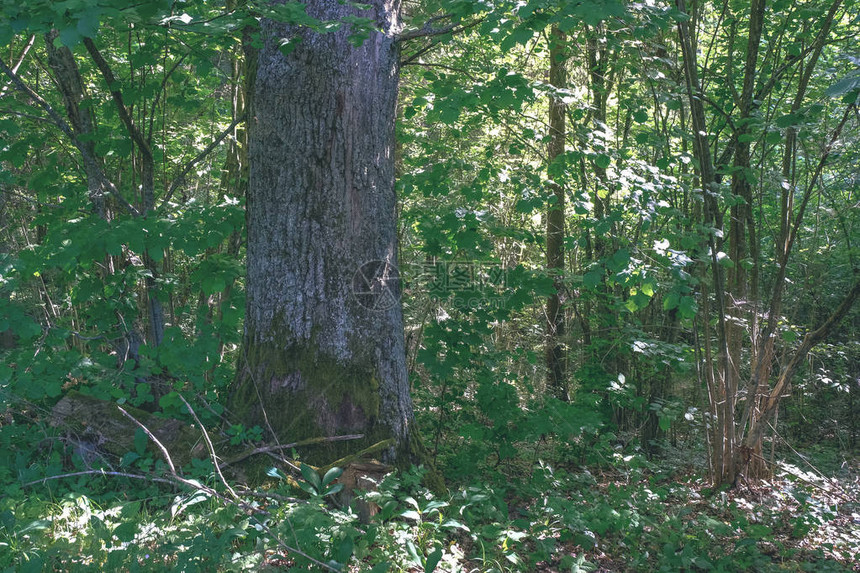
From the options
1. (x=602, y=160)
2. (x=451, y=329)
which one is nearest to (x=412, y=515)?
(x=451, y=329)

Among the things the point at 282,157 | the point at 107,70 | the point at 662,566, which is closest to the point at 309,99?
the point at 282,157

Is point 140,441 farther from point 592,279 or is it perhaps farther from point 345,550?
point 592,279

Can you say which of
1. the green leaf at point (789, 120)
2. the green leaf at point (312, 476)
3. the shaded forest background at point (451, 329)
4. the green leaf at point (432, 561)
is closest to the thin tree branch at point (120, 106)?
the shaded forest background at point (451, 329)

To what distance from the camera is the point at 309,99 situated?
3.71 m

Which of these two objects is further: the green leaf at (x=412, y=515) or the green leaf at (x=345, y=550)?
the green leaf at (x=412, y=515)

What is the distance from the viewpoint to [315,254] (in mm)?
3703

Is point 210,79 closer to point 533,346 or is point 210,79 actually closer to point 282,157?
point 282,157

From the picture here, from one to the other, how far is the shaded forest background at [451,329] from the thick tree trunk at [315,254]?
0.74ft

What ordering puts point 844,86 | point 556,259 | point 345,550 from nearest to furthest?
point 844,86, point 345,550, point 556,259

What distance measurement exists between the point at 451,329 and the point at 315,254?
1941mm

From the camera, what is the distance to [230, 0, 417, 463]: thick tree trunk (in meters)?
3.67

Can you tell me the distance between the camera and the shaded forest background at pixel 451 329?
3012mm

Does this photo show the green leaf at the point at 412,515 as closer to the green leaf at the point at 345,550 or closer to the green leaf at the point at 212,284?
the green leaf at the point at 345,550

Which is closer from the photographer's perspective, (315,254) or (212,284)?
(315,254)
